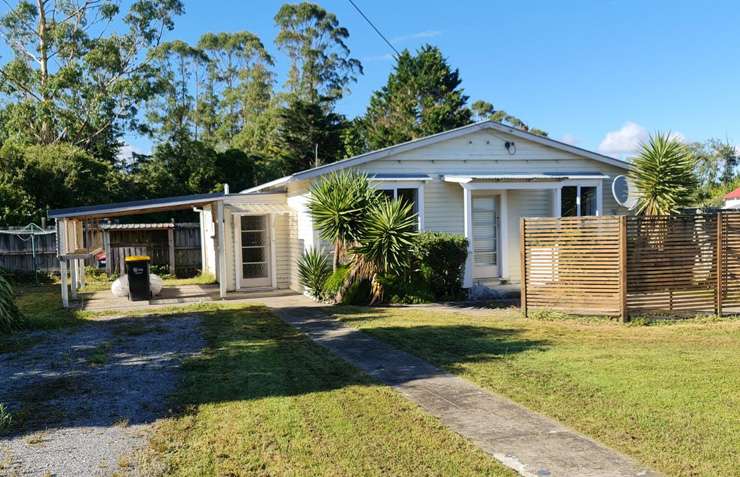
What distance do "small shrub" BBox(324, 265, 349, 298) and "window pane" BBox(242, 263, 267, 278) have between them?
11.1 feet

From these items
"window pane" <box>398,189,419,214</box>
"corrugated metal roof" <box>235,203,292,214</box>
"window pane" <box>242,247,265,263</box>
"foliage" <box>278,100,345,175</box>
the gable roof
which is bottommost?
"window pane" <box>242,247,265,263</box>

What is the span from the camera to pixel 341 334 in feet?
32.7

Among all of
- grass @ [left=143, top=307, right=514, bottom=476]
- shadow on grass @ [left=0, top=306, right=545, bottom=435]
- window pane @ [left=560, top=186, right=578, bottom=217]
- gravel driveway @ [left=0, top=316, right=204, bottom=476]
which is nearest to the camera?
grass @ [left=143, top=307, right=514, bottom=476]

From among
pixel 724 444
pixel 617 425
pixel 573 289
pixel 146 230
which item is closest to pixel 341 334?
pixel 573 289

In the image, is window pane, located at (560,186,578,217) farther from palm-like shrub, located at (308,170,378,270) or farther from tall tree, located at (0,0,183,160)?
tall tree, located at (0,0,183,160)

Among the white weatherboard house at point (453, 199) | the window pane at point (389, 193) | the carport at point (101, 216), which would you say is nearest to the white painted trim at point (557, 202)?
the white weatherboard house at point (453, 199)

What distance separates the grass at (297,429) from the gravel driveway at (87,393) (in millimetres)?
293

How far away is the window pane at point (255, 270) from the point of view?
16.9 metres

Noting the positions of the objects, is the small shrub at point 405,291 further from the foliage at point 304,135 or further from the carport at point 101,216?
the foliage at point 304,135

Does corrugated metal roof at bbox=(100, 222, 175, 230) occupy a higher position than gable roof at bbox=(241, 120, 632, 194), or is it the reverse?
gable roof at bbox=(241, 120, 632, 194)

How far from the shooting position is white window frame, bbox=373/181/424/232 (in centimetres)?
1504

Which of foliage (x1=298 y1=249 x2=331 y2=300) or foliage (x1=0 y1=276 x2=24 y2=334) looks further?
foliage (x1=298 y1=249 x2=331 y2=300)

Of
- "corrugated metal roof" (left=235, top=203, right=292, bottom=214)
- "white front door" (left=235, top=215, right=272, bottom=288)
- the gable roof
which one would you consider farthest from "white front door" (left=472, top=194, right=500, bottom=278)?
"white front door" (left=235, top=215, right=272, bottom=288)

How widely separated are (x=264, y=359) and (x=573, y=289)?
5814 mm
